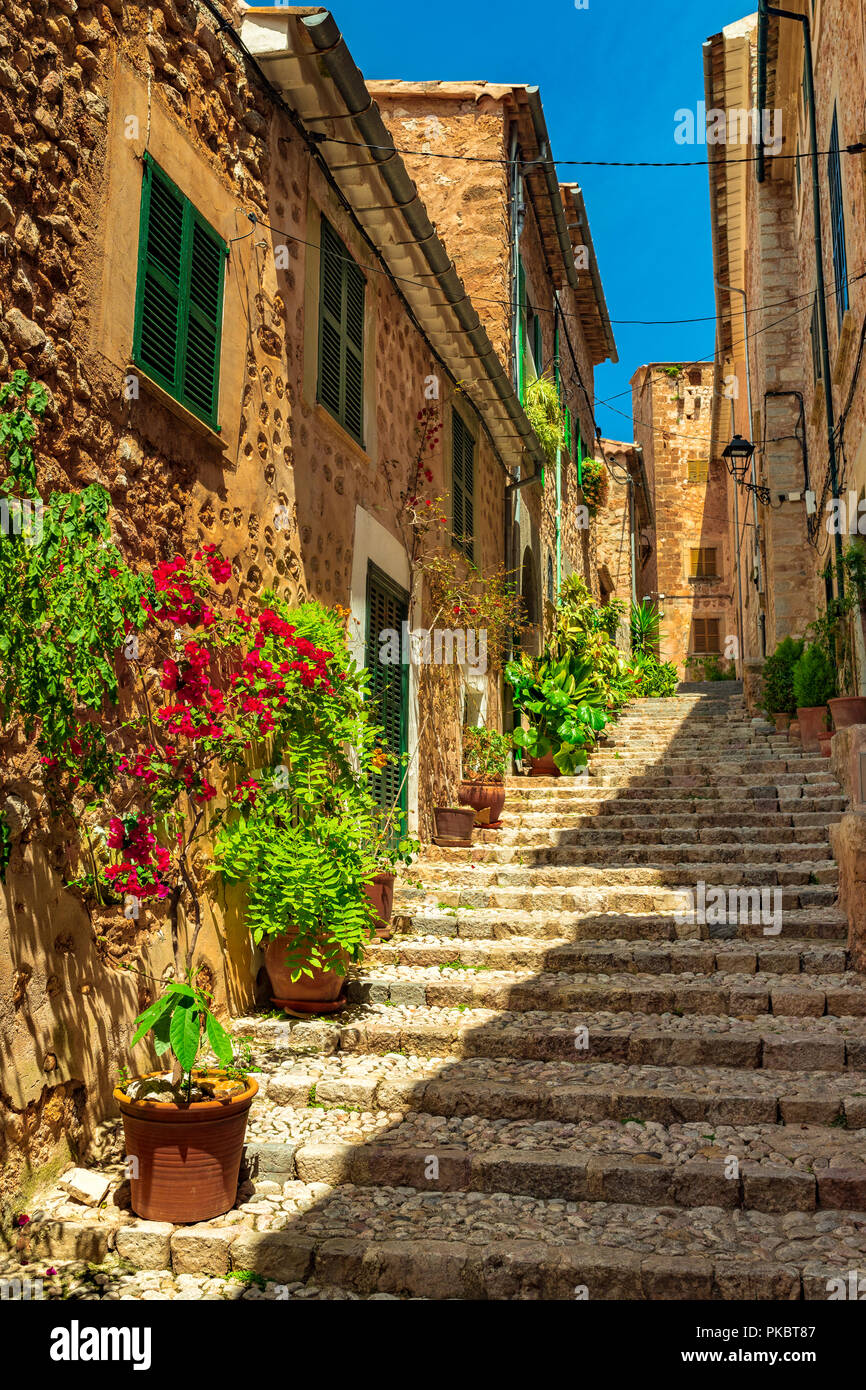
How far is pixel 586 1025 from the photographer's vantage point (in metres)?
5.21

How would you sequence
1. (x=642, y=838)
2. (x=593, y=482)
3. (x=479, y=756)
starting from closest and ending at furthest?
1. (x=642, y=838)
2. (x=479, y=756)
3. (x=593, y=482)

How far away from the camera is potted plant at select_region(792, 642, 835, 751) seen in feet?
33.9

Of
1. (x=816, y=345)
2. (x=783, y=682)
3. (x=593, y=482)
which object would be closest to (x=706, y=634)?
(x=593, y=482)

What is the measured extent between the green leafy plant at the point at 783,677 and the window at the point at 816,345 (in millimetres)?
2877

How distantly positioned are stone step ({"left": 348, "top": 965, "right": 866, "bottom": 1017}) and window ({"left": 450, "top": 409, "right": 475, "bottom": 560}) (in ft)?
15.3

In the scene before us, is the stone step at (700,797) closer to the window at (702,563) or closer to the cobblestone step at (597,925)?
the cobblestone step at (597,925)

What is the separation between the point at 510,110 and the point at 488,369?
440 centimetres

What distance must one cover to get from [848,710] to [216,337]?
6.13 metres

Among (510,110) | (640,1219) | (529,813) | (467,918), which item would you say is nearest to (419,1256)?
(640,1219)

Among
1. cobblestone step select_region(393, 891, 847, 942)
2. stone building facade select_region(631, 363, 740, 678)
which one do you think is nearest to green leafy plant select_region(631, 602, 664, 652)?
stone building facade select_region(631, 363, 740, 678)

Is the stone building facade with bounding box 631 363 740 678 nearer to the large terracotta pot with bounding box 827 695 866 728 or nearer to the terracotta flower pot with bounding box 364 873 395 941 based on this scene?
the large terracotta pot with bounding box 827 695 866 728

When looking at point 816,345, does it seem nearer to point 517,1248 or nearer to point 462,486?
point 462,486

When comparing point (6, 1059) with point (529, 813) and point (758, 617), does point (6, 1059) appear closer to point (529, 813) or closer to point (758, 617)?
point (529, 813)

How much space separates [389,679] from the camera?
8.05 meters
